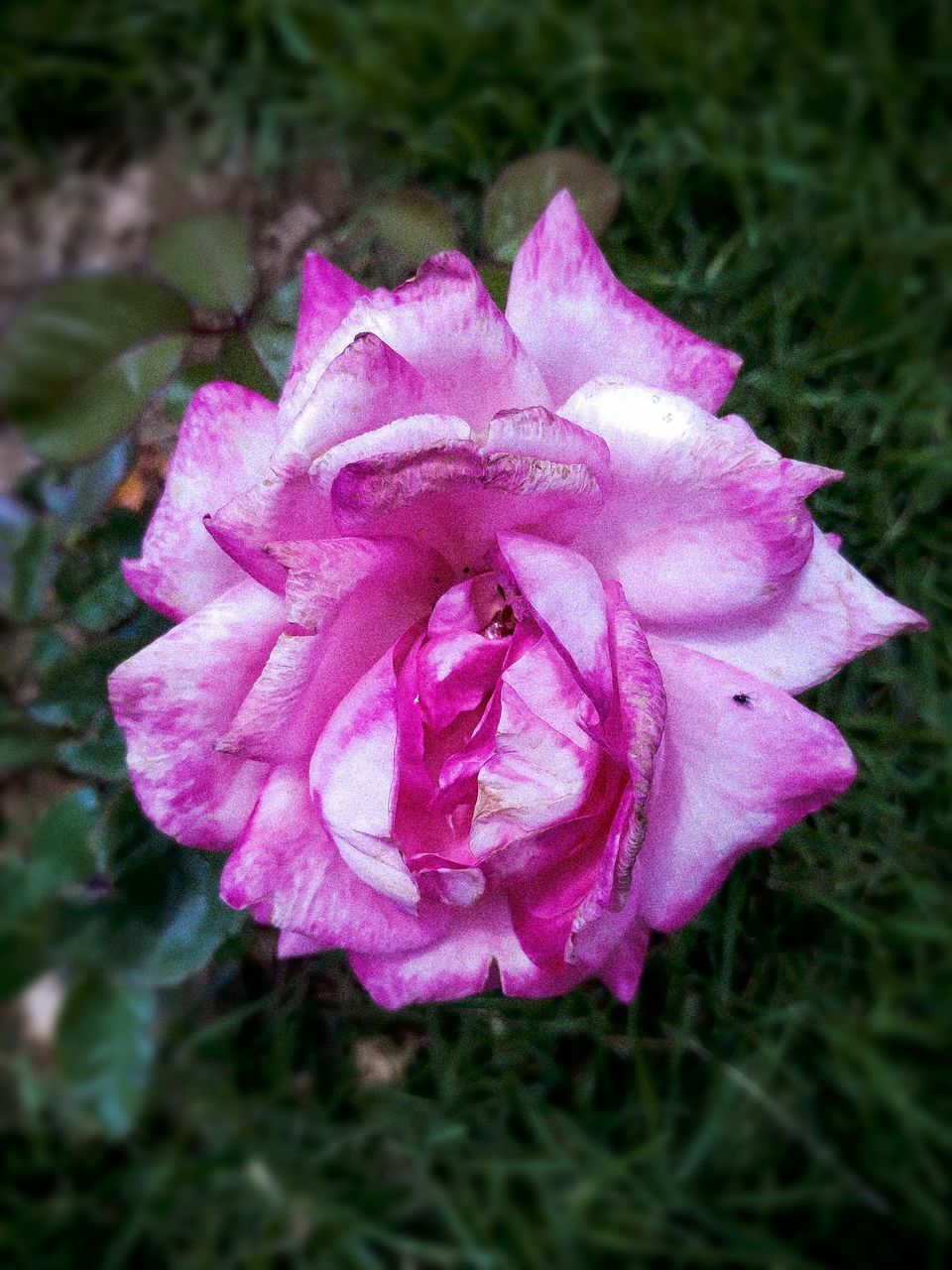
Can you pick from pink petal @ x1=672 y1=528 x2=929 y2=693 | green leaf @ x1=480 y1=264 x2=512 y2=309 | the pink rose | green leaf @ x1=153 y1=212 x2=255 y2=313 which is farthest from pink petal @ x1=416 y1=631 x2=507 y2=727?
green leaf @ x1=153 y1=212 x2=255 y2=313

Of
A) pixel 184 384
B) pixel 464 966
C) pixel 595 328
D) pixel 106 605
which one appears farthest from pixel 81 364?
pixel 464 966

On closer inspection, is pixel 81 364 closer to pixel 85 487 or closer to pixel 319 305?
pixel 85 487

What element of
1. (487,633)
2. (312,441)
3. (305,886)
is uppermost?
(312,441)

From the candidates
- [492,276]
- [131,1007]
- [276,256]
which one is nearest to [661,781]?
[492,276]

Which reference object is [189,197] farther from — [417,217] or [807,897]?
[807,897]

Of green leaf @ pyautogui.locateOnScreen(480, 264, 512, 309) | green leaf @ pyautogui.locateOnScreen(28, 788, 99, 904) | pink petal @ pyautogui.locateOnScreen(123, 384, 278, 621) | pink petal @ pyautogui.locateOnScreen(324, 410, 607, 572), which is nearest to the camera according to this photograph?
pink petal @ pyautogui.locateOnScreen(324, 410, 607, 572)

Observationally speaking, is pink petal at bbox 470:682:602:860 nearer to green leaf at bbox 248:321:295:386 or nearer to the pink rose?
the pink rose
